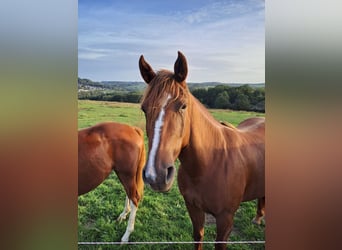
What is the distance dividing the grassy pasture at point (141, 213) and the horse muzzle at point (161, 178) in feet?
0.48

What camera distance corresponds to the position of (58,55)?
2291 mm

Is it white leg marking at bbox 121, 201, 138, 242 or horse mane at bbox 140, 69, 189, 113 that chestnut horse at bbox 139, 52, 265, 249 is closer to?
horse mane at bbox 140, 69, 189, 113

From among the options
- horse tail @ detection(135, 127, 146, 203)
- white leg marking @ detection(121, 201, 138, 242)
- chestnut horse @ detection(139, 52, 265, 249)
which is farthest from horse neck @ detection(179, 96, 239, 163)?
white leg marking @ detection(121, 201, 138, 242)

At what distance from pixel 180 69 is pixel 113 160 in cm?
75

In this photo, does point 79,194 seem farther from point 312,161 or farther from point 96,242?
point 312,161

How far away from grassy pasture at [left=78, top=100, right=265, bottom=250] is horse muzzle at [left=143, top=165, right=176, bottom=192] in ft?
0.48

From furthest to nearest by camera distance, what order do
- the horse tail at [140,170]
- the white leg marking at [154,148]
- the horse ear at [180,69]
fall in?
1. the horse tail at [140,170]
2. the horse ear at [180,69]
3. the white leg marking at [154,148]

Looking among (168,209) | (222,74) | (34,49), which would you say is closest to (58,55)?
(34,49)

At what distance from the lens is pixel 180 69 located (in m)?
2.17

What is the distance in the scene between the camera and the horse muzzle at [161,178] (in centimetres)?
206

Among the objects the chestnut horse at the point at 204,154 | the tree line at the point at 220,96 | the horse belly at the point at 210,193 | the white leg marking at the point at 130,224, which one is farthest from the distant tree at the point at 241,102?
the white leg marking at the point at 130,224

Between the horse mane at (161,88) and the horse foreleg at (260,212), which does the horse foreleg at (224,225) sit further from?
the horse mane at (161,88)

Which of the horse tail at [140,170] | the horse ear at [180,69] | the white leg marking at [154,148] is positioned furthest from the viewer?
the horse tail at [140,170]

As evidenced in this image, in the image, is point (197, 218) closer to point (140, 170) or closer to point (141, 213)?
point (141, 213)
